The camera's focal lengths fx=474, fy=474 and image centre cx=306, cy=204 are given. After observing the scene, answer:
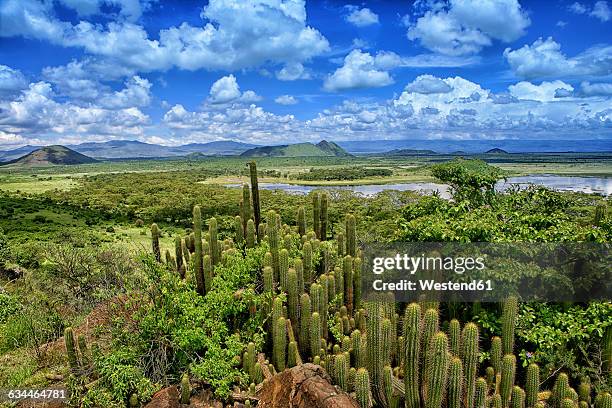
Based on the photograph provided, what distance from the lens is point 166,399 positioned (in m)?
9.88

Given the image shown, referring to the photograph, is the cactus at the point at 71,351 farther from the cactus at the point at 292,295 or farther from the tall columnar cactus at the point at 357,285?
the tall columnar cactus at the point at 357,285

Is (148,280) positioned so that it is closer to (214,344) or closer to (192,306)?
(192,306)

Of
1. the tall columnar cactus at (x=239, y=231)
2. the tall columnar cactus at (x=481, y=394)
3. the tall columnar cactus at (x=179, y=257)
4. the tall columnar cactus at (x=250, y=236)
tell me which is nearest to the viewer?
the tall columnar cactus at (x=481, y=394)

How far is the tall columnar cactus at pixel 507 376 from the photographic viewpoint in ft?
28.6

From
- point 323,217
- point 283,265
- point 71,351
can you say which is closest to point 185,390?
point 71,351

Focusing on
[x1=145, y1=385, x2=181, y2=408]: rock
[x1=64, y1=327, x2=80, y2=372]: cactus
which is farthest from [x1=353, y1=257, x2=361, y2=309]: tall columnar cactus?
[x1=64, y1=327, x2=80, y2=372]: cactus

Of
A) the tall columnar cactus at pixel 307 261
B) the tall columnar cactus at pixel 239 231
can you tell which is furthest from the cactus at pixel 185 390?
the tall columnar cactus at pixel 239 231

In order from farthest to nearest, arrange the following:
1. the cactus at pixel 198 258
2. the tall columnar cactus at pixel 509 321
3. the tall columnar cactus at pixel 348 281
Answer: the cactus at pixel 198 258 → the tall columnar cactus at pixel 348 281 → the tall columnar cactus at pixel 509 321

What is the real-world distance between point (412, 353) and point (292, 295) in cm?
405

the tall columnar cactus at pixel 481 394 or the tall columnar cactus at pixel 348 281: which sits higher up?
the tall columnar cactus at pixel 348 281

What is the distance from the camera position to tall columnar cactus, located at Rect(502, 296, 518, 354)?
918cm

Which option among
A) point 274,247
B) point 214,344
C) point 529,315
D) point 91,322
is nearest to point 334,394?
point 214,344

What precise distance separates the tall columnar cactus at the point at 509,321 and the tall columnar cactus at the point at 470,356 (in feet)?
4.69

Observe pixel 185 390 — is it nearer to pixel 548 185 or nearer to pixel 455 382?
pixel 455 382
